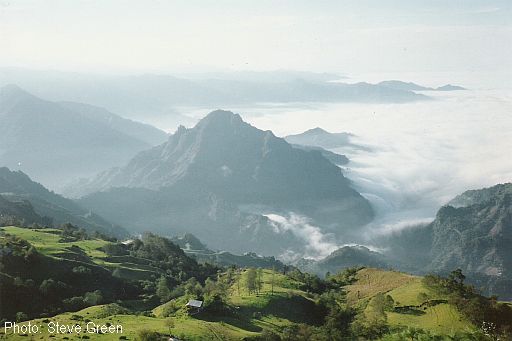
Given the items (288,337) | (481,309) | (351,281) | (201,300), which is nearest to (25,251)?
(201,300)

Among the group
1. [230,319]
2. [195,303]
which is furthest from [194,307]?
[230,319]

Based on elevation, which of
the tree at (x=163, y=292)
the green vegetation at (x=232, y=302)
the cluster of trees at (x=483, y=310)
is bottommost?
the tree at (x=163, y=292)

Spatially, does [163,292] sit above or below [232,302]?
below

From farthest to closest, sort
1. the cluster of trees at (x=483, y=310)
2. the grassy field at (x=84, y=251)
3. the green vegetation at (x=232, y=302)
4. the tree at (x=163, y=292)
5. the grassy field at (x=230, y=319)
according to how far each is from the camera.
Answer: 1. the grassy field at (x=84, y=251)
2. the tree at (x=163, y=292)
3. the green vegetation at (x=232, y=302)
4. the cluster of trees at (x=483, y=310)
5. the grassy field at (x=230, y=319)

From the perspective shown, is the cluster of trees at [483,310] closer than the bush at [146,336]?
No

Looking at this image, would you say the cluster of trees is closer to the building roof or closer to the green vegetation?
the green vegetation

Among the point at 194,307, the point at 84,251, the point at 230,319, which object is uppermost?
the point at 194,307

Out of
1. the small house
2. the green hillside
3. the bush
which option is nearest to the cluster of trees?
the green hillside

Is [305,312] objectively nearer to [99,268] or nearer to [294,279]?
[294,279]

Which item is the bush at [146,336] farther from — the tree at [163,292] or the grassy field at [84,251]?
the grassy field at [84,251]

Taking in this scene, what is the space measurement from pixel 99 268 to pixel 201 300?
59.3m

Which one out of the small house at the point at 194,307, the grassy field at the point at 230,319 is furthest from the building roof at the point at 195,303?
the grassy field at the point at 230,319

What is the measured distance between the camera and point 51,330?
7425 centimetres

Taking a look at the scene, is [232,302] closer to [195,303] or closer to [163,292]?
[195,303]
